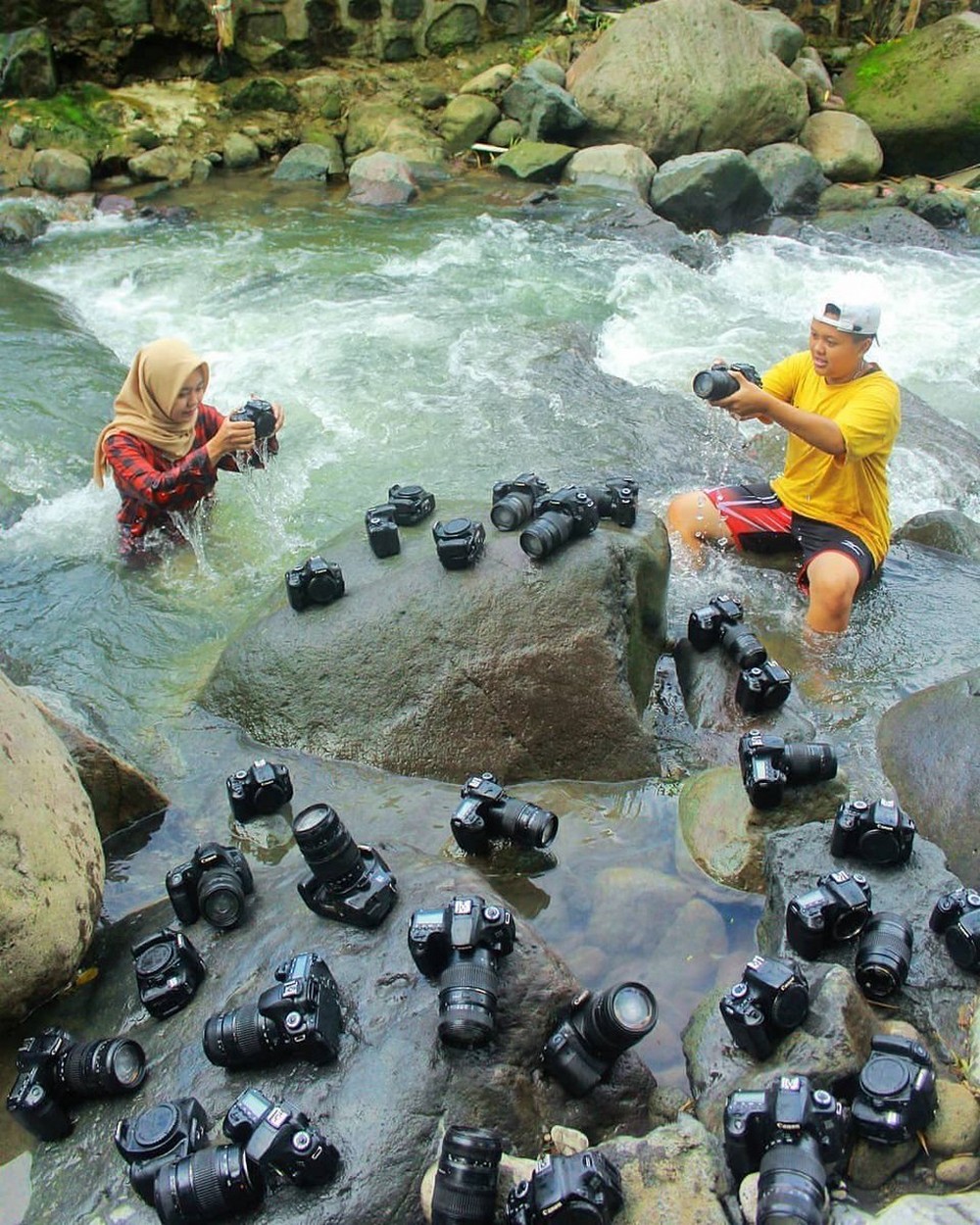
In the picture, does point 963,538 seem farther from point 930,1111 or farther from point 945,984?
point 930,1111

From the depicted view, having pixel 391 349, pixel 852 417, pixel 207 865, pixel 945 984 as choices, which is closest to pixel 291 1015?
pixel 207 865

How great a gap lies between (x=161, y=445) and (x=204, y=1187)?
14.7 ft

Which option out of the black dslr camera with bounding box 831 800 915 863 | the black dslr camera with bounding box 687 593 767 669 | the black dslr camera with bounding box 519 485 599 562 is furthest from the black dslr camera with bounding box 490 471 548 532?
the black dslr camera with bounding box 831 800 915 863

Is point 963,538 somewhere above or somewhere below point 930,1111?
below

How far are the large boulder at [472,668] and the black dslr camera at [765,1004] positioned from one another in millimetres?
1533

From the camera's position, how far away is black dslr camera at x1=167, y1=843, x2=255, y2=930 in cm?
354

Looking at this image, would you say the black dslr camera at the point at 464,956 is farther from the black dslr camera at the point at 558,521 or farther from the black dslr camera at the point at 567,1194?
the black dslr camera at the point at 558,521

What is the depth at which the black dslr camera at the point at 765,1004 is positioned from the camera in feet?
10.0

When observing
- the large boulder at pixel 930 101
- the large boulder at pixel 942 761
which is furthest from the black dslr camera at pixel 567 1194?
the large boulder at pixel 930 101

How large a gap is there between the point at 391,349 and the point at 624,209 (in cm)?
517

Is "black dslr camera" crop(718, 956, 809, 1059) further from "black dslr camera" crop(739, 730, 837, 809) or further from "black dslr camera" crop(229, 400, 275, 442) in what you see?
"black dslr camera" crop(229, 400, 275, 442)

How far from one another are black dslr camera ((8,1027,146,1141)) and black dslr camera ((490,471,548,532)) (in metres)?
2.94

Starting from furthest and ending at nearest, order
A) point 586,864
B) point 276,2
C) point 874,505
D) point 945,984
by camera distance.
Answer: point 276,2
point 874,505
point 586,864
point 945,984

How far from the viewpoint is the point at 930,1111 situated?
9.40 feet
